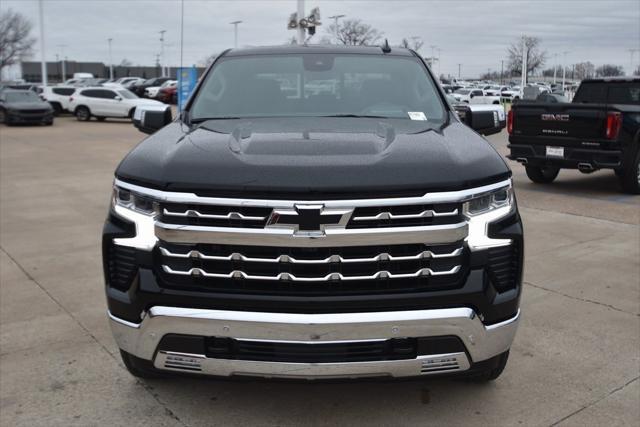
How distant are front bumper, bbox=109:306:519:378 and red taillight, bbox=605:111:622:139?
8.01 meters

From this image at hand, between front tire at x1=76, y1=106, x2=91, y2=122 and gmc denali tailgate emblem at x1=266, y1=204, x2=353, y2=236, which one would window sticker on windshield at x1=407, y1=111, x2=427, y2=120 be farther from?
front tire at x1=76, y1=106, x2=91, y2=122

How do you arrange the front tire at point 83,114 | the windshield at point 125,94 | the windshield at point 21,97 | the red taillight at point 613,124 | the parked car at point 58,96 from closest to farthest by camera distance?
the red taillight at point 613,124
the windshield at point 21,97
the windshield at point 125,94
the front tire at point 83,114
the parked car at point 58,96

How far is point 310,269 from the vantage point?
8.96ft

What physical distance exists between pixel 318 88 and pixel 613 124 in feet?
23.4

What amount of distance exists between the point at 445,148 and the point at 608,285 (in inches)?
125

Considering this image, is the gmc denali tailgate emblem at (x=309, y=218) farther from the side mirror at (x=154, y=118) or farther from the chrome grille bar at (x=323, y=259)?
the side mirror at (x=154, y=118)

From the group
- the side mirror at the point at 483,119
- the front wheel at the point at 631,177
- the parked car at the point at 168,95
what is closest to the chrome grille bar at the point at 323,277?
the side mirror at the point at 483,119

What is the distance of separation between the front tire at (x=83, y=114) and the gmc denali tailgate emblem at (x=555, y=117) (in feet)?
79.5

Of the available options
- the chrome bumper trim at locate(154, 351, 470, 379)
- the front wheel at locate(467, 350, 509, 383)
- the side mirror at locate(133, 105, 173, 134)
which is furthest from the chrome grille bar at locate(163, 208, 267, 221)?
the side mirror at locate(133, 105, 173, 134)

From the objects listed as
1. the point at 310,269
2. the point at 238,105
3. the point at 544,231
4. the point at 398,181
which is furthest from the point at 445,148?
the point at 544,231

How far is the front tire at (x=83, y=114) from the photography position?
98.3 ft

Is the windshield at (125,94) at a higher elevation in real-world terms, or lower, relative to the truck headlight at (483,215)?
lower

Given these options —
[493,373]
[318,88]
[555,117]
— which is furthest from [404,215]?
[555,117]

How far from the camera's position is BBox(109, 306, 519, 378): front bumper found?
268 cm
